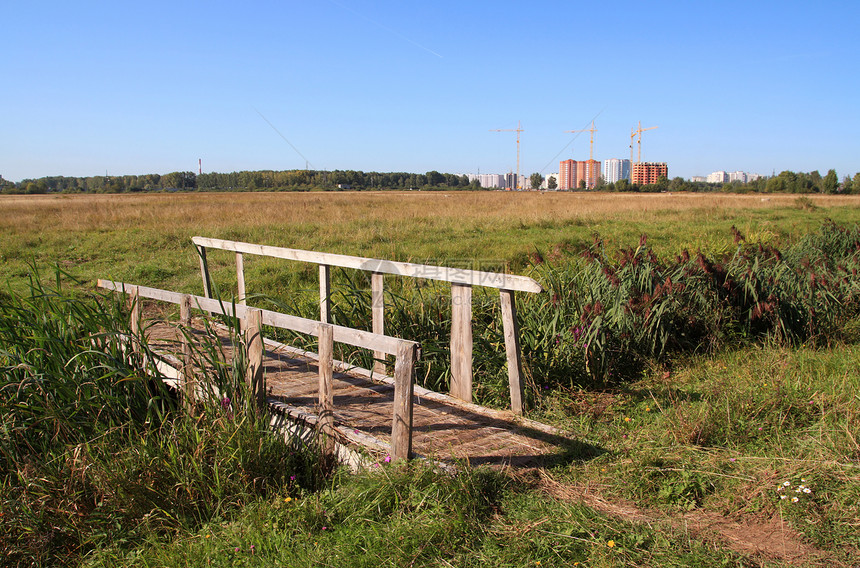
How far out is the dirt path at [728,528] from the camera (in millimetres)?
2645

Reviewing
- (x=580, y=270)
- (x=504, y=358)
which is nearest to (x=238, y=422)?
(x=504, y=358)

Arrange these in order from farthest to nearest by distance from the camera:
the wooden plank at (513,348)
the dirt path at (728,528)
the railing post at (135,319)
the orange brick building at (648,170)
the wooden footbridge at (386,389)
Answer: the orange brick building at (648,170) < the wooden plank at (513,348) < the railing post at (135,319) < the wooden footbridge at (386,389) < the dirt path at (728,528)

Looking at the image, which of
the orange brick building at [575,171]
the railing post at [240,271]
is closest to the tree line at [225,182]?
the orange brick building at [575,171]

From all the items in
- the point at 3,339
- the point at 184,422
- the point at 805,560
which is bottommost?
the point at 805,560

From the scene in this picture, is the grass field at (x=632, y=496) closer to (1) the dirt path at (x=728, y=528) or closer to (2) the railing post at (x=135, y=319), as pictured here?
(1) the dirt path at (x=728, y=528)

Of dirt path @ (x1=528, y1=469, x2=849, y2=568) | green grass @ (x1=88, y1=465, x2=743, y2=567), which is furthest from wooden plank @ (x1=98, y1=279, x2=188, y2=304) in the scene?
dirt path @ (x1=528, y1=469, x2=849, y2=568)

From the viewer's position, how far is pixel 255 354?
370cm

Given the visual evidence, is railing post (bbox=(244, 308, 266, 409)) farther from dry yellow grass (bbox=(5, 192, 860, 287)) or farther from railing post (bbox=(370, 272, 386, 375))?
dry yellow grass (bbox=(5, 192, 860, 287))

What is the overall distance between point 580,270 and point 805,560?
15.1 ft

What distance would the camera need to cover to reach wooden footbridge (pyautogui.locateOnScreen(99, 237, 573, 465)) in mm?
3410

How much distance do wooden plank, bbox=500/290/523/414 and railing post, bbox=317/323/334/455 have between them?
4.32 feet

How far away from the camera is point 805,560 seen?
2609 mm

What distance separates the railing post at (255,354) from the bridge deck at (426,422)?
0.12 m

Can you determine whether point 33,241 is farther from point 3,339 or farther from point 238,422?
point 238,422
